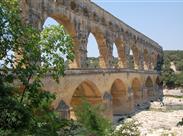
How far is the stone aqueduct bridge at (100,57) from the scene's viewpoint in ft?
63.9

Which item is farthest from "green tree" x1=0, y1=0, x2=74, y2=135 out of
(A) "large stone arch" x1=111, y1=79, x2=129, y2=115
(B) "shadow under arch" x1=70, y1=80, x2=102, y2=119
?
(A) "large stone arch" x1=111, y1=79, x2=129, y2=115

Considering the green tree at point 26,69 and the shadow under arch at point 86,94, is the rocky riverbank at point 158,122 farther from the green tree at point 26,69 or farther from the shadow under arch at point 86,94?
the green tree at point 26,69

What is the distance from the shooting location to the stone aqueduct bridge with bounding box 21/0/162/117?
19.5 meters

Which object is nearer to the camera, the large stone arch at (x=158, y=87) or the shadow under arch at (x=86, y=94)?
the shadow under arch at (x=86, y=94)

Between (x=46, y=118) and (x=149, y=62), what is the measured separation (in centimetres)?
4955

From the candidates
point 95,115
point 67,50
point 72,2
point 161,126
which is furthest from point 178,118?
point 67,50

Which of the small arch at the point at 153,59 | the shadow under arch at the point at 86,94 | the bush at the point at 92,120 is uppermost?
the small arch at the point at 153,59

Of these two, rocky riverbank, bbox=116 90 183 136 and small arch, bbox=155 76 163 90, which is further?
small arch, bbox=155 76 163 90

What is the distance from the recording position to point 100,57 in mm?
31531

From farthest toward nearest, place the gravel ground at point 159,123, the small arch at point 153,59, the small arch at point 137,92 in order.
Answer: the small arch at point 153,59 → the small arch at point 137,92 → the gravel ground at point 159,123

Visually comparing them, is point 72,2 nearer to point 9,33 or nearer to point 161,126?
point 161,126

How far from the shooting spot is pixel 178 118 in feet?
108

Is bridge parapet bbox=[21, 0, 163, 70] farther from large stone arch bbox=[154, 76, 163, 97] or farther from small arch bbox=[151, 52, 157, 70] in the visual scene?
small arch bbox=[151, 52, 157, 70]

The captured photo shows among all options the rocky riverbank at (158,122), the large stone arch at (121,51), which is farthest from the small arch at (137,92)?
the large stone arch at (121,51)
